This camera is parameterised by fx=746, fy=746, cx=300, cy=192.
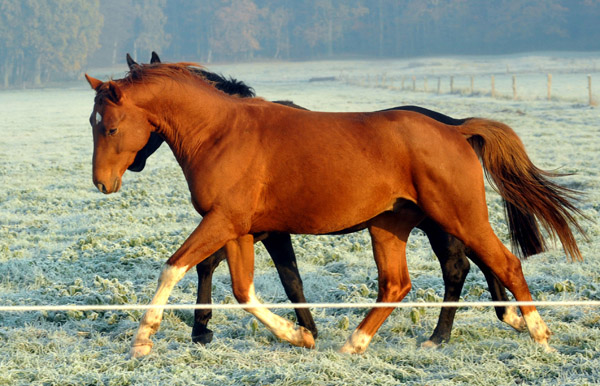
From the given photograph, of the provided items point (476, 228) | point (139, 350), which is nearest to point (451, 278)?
point (476, 228)

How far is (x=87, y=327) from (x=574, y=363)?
12.7 feet

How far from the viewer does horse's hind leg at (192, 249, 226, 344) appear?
5965 millimetres

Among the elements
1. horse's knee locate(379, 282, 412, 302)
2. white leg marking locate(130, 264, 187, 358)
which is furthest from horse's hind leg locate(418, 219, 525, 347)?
white leg marking locate(130, 264, 187, 358)

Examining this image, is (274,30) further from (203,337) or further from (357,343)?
(357,343)

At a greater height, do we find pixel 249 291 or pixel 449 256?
pixel 449 256

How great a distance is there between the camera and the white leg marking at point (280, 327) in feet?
18.0

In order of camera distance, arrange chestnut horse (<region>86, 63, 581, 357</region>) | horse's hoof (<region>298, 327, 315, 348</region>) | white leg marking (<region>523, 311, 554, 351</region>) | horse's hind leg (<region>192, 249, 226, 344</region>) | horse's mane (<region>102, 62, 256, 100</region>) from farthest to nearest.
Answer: horse's hind leg (<region>192, 249, 226, 344</region>)
horse's hoof (<region>298, 327, 315, 348</region>)
horse's mane (<region>102, 62, 256, 100</region>)
white leg marking (<region>523, 311, 554, 351</region>)
chestnut horse (<region>86, 63, 581, 357</region>)

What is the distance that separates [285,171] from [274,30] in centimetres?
14781

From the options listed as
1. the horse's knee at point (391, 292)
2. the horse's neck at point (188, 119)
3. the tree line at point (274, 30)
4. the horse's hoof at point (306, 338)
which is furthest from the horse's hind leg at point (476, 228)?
the tree line at point (274, 30)

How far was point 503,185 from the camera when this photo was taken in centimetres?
580

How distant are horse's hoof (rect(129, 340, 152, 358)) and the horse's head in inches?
45.1

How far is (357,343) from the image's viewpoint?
5.53 meters

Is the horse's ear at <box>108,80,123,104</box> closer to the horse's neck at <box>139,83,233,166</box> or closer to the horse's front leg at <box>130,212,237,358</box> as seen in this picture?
the horse's neck at <box>139,83,233,166</box>

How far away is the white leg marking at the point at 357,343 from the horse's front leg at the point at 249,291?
32 cm
